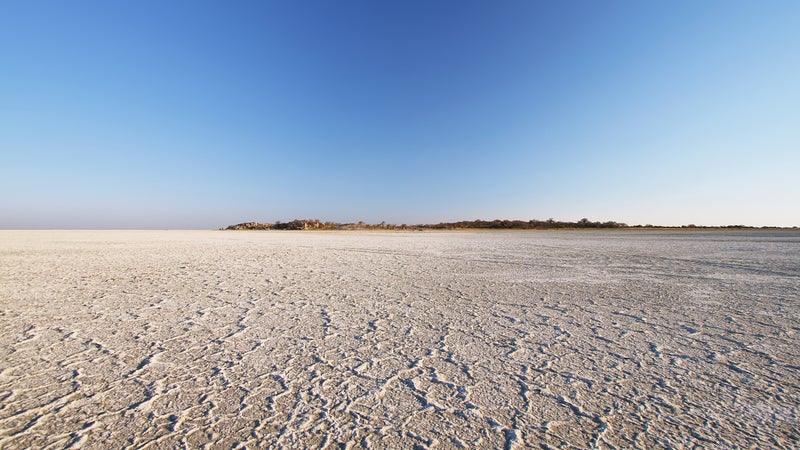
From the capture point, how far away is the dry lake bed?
3.32 feet

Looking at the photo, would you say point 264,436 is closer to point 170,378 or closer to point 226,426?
point 226,426

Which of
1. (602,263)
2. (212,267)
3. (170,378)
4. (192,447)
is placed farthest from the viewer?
(602,263)

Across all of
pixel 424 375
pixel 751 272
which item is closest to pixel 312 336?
pixel 424 375

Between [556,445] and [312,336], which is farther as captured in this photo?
[312,336]

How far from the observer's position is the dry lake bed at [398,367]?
101 cm

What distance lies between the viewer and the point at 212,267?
4164mm

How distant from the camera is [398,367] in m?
1.44

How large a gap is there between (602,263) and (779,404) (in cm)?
376

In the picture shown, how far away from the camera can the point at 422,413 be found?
1.10m

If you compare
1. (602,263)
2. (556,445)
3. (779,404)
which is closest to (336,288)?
(556,445)

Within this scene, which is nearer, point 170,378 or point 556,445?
point 556,445

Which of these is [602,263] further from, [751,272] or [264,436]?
[264,436]

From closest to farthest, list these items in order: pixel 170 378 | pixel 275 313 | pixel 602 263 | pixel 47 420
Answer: pixel 47 420 → pixel 170 378 → pixel 275 313 → pixel 602 263

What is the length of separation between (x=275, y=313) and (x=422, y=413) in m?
1.40
